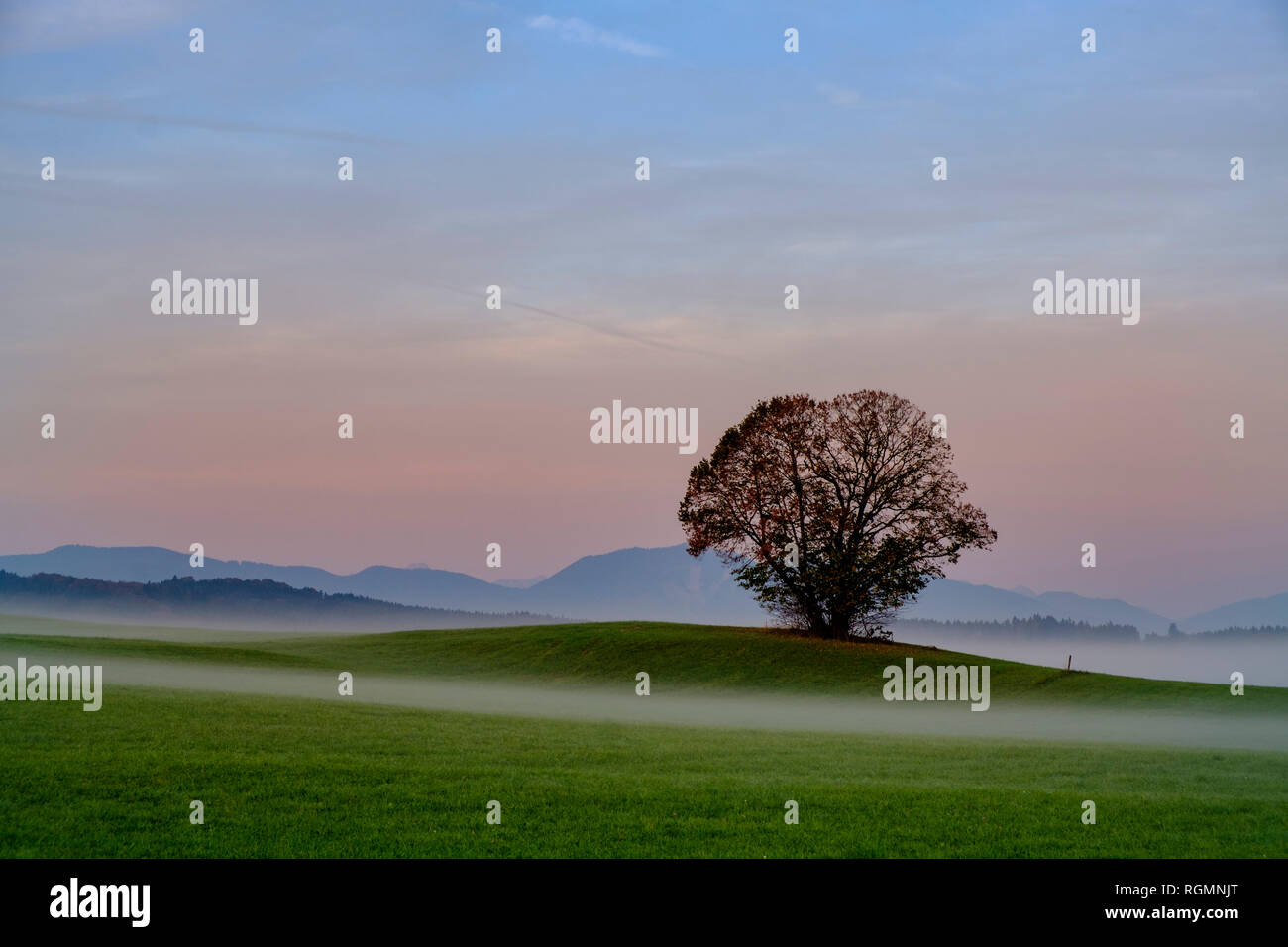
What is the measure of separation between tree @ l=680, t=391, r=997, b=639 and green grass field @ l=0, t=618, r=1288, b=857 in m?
28.8

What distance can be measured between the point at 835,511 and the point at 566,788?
45.1 metres

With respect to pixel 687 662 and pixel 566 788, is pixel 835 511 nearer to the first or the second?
pixel 687 662

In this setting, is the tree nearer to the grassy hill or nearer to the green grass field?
the grassy hill

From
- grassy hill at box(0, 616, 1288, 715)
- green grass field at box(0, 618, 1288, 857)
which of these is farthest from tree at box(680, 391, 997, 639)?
green grass field at box(0, 618, 1288, 857)

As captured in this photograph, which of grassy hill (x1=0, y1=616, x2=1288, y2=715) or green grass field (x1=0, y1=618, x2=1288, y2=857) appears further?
grassy hill (x1=0, y1=616, x2=1288, y2=715)

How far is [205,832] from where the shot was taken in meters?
16.2

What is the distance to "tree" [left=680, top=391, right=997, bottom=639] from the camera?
62.6 meters

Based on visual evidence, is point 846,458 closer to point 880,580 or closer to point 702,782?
point 880,580

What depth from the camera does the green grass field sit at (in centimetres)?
1630

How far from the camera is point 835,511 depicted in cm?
A: 6291
